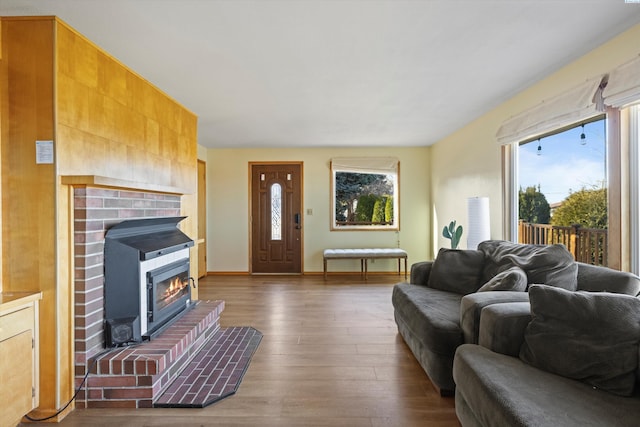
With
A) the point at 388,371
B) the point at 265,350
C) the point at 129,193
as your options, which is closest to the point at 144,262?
the point at 129,193

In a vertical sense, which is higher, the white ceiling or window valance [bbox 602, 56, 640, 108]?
the white ceiling

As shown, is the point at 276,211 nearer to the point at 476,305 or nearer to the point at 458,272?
the point at 458,272

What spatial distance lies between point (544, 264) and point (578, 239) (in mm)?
728

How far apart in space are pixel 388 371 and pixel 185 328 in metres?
1.61

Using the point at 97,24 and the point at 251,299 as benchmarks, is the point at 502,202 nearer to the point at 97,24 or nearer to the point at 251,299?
the point at 251,299

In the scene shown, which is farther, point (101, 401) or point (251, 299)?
point (251, 299)

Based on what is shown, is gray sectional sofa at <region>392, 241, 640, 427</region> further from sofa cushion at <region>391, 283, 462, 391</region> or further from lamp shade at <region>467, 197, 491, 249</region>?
lamp shade at <region>467, 197, 491, 249</region>

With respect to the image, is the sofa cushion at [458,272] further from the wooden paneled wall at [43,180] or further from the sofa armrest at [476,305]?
the wooden paneled wall at [43,180]

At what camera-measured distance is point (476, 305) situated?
2.05 metres

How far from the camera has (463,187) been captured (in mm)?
4773

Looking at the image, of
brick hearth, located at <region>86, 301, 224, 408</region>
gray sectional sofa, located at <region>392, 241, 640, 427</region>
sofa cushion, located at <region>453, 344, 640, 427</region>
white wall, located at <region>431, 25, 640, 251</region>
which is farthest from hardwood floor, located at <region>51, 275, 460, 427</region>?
white wall, located at <region>431, 25, 640, 251</region>

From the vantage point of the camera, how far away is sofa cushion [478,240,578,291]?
220 cm

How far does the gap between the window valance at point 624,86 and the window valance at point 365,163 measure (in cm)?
393

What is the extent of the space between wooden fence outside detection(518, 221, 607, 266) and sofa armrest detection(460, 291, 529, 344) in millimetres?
951
